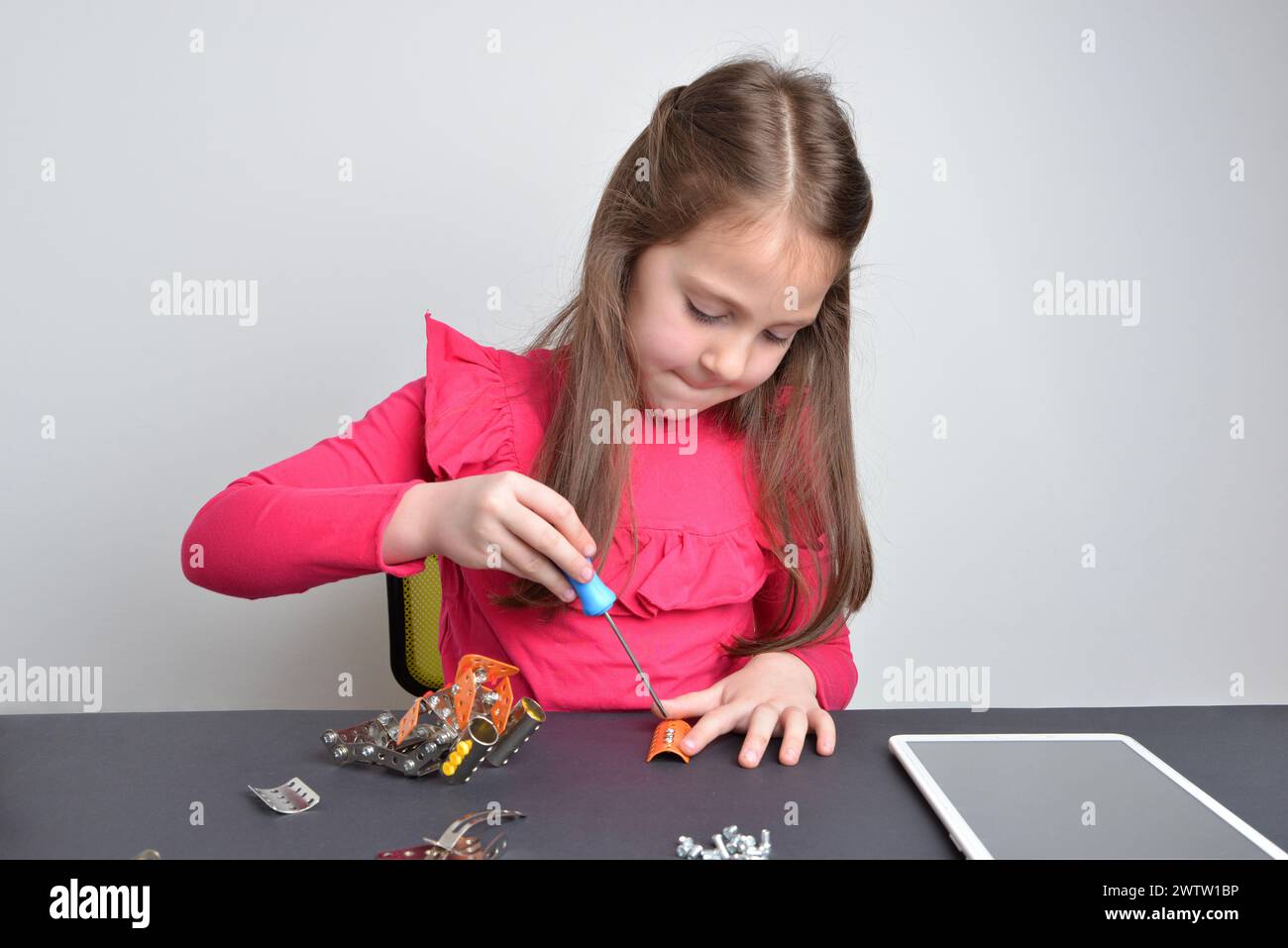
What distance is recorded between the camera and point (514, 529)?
0.88 m

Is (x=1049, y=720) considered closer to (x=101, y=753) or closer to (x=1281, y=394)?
(x=101, y=753)

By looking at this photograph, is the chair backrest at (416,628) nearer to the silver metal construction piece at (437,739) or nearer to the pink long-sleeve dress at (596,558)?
the pink long-sleeve dress at (596,558)

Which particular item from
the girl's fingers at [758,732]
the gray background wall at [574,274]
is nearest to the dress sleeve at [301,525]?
the girl's fingers at [758,732]

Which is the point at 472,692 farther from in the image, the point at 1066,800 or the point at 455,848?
the point at 1066,800

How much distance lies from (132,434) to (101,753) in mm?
1144

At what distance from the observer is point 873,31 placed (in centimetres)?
189

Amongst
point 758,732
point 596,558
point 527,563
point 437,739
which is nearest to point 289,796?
point 437,739

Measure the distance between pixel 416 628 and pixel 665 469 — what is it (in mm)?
447

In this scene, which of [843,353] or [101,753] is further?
[843,353]

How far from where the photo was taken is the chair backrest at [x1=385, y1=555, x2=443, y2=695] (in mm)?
1464

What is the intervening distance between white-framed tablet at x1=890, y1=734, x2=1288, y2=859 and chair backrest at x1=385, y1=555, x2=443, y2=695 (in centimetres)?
77

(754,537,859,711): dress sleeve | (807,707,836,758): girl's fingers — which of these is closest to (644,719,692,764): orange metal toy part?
(807,707,836,758): girl's fingers

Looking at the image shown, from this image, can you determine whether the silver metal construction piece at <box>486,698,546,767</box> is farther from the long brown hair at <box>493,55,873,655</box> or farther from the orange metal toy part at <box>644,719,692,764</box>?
the long brown hair at <box>493,55,873,655</box>
